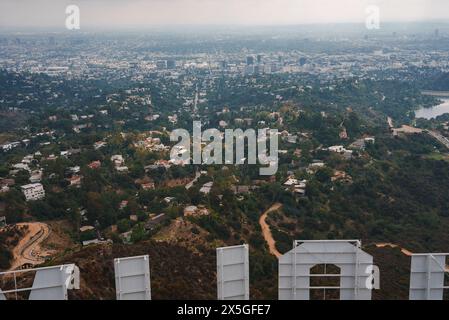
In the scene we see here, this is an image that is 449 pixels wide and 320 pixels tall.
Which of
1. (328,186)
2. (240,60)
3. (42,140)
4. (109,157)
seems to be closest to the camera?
(328,186)

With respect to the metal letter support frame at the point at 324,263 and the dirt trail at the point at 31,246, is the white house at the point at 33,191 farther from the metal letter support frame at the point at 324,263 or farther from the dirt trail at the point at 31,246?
the metal letter support frame at the point at 324,263

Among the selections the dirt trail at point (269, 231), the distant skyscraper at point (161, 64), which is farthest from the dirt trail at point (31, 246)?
the distant skyscraper at point (161, 64)

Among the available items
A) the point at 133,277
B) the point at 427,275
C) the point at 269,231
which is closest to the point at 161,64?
the point at 269,231

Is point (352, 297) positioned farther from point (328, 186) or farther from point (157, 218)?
point (328, 186)

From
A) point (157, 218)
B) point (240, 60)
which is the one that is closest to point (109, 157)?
point (157, 218)
